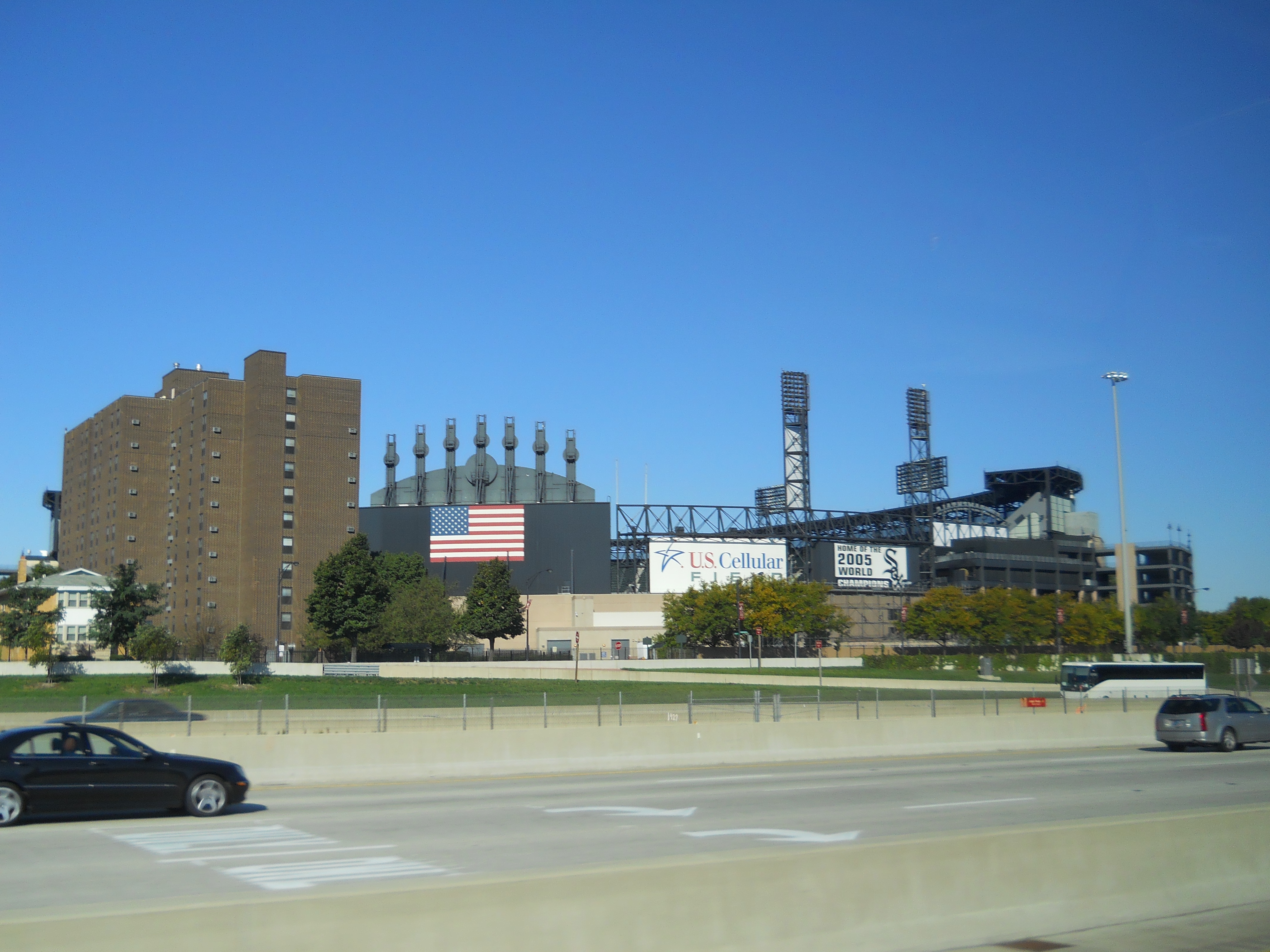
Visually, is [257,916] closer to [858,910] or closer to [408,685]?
[858,910]

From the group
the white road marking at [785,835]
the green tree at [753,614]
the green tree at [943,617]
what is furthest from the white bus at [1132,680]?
the white road marking at [785,835]

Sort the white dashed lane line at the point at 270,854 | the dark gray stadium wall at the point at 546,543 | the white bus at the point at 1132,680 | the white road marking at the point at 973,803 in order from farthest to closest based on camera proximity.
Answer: the dark gray stadium wall at the point at 546,543 < the white bus at the point at 1132,680 < the white road marking at the point at 973,803 < the white dashed lane line at the point at 270,854

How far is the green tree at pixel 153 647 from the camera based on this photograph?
81.5 metres

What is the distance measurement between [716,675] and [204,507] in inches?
2467

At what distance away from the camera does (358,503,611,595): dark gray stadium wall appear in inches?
5113

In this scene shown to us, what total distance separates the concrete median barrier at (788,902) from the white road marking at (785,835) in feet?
18.1

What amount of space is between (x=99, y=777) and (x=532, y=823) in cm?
658

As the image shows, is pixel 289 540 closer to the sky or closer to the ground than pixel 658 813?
closer to the sky

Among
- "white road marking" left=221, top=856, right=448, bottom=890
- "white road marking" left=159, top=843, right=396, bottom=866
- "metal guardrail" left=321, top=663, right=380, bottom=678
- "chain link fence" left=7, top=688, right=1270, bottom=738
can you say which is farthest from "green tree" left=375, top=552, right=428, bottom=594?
"white road marking" left=221, top=856, right=448, bottom=890

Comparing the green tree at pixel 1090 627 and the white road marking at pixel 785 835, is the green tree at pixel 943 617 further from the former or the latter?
the white road marking at pixel 785 835

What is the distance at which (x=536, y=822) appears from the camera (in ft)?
57.8

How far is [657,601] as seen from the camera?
415 feet

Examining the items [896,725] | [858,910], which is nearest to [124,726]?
[896,725]

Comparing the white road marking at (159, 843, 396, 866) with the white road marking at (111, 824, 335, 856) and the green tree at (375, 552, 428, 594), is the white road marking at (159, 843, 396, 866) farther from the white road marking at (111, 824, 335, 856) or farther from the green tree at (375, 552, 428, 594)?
the green tree at (375, 552, 428, 594)
